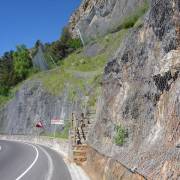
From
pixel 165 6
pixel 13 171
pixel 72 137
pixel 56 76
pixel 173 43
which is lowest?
pixel 13 171

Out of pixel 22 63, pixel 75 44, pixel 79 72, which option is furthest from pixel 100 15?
pixel 22 63

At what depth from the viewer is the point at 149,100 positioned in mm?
13688

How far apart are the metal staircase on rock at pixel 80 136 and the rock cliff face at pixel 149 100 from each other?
483 cm

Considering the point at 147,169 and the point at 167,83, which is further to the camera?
the point at 167,83

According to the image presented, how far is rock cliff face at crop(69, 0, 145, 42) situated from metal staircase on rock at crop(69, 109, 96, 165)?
116 feet

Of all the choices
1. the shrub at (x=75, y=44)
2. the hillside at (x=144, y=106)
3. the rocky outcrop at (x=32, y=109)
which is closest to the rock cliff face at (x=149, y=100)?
the hillside at (x=144, y=106)

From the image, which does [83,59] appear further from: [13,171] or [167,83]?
[167,83]

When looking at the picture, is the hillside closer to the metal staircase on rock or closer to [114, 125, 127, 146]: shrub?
[114, 125, 127, 146]: shrub

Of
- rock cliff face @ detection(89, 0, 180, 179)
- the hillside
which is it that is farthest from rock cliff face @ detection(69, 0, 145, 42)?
rock cliff face @ detection(89, 0, 180, 179)

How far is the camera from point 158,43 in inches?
577

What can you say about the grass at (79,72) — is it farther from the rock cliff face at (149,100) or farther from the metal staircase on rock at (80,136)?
the rock cliff face at (149,100)

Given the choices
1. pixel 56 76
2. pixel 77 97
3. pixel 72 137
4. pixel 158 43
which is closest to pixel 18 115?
pixel 56 76

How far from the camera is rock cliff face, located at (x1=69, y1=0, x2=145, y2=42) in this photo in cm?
7206

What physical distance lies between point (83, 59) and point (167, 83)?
61.1 m
